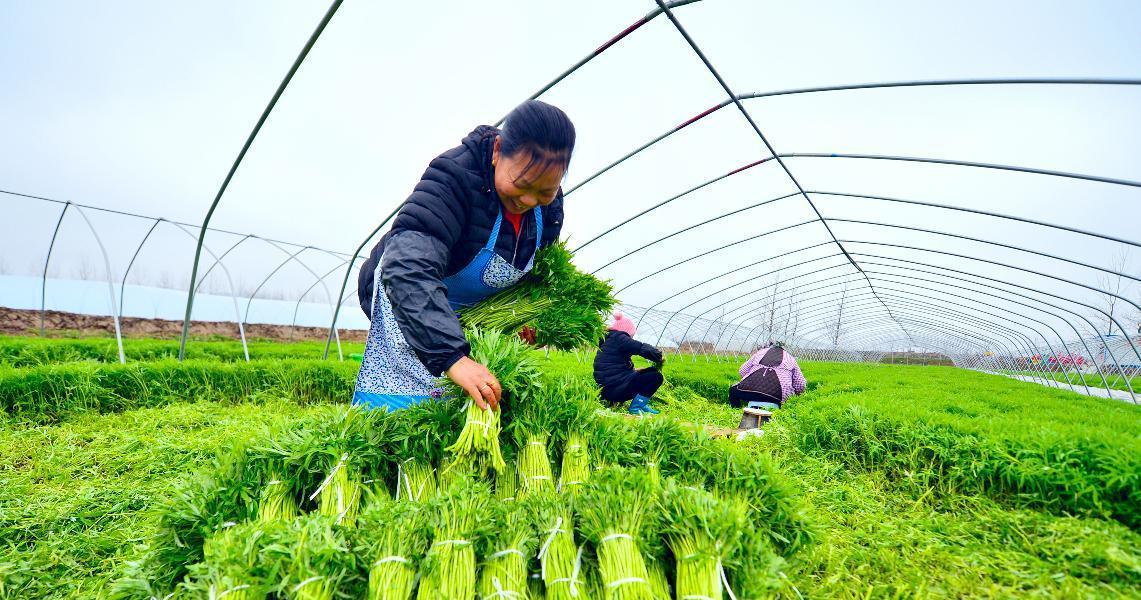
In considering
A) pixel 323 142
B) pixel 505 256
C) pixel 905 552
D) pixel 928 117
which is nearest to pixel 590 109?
pixel 323 142

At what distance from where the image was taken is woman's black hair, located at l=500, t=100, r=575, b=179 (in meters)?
1.96

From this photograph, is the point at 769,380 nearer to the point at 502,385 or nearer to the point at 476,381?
the point at 502,385

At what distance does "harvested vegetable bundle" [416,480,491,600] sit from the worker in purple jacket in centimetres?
650

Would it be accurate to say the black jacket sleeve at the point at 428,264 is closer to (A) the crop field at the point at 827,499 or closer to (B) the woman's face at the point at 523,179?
(B) the woman's face at the point at 523,179

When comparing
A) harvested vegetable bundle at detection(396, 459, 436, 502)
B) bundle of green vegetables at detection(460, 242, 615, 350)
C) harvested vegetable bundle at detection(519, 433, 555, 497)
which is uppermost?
bundle of green vegetables at detection(460, 242, 615, 350)

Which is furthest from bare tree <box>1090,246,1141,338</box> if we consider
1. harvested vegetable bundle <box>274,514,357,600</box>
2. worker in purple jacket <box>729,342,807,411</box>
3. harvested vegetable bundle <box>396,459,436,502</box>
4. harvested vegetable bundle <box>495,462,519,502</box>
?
harvested vegetable bundle <box>274,514,357,600</box>

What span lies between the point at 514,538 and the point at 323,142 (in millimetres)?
6806

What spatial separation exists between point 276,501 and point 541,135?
1.58 m

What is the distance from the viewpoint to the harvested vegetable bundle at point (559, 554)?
1445 mm

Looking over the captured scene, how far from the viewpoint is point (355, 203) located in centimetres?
982

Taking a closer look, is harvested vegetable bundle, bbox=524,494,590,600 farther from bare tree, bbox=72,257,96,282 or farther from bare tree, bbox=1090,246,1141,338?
bare tree, bbox=72,257,96,282

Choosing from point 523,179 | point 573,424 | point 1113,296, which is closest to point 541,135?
point 523,179

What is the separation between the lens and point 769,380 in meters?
7.41

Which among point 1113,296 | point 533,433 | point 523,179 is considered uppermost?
point 1113,296
